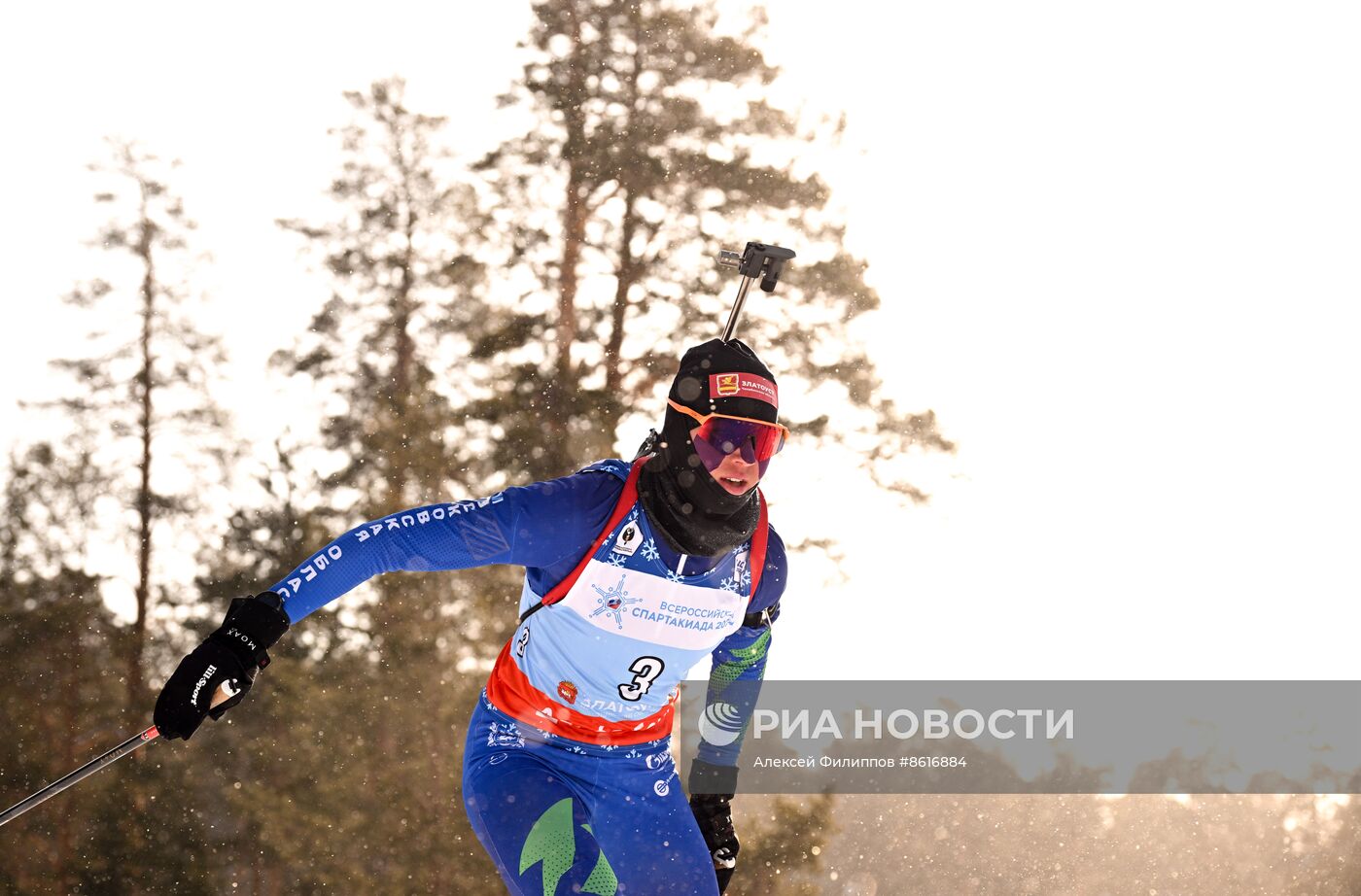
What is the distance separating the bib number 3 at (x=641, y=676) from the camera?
171 inches

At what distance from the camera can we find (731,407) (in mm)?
4430

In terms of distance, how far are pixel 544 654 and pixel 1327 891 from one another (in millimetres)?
34233

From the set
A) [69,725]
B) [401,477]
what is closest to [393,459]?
[401,477]

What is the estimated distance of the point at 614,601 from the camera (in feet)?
13.9

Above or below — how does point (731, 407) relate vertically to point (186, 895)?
above

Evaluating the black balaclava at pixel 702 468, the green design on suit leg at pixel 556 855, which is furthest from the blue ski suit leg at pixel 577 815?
the black balaclava at pixel 702 468

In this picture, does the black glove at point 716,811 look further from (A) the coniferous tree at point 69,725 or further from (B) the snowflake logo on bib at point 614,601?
(A) the coniferous tree at point 69,725

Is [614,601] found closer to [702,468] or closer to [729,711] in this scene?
[702,468]

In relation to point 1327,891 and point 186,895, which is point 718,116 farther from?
point 1327,891

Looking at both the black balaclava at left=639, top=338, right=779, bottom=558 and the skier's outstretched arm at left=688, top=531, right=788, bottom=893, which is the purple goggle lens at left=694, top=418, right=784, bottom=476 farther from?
the skier's outstretched arm at left=688, top=531, right=788, bottom=893

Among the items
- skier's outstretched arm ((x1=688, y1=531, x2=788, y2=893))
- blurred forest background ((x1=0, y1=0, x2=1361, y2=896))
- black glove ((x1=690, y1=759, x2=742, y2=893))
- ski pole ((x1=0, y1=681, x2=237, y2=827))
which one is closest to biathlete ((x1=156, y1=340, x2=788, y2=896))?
skier's outstretched arm ((x1=688, y1=531, x2=788, y2=893))

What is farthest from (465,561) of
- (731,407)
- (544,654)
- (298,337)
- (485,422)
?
(298,337)

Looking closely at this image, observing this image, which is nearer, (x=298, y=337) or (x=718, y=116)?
(x=718, y=116)

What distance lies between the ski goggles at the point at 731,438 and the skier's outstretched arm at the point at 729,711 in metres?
0.60
